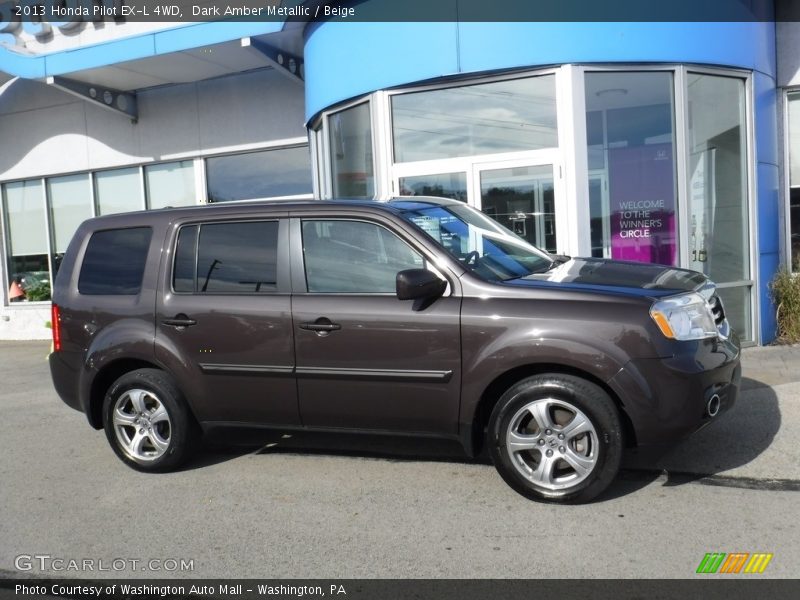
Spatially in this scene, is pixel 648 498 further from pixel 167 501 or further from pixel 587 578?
pixel 167 501

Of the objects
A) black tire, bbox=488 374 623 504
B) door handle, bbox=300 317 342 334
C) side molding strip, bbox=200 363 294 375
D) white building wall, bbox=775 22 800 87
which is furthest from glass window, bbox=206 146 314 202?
black tire, bbox=488 374 623 504

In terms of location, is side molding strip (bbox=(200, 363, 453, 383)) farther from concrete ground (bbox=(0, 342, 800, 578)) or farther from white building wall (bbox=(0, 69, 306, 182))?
white building wall (bbox=(0, 69, 306, 182))

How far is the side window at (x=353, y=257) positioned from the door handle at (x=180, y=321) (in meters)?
0.88

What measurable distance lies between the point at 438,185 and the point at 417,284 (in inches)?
193

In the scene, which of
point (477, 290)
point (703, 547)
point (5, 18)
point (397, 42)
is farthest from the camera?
point (5, 18)

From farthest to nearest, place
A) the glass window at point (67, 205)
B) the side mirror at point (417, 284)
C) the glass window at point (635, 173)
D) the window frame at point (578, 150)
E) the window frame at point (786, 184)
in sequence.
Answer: the glass window at point (67, 205)
the window frame at point (786, 184)
the glass window at point (635, 173)
the window frame at point (578, 150)
the side mirror at point (417, 284)

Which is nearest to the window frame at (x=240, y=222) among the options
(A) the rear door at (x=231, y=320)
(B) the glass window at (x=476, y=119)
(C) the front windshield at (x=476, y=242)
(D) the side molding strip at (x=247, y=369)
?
(A) the rear door at (x=231, y=320)

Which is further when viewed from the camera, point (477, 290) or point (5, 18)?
point (5, 18)

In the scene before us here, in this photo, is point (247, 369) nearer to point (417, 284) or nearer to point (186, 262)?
point (186, 262)

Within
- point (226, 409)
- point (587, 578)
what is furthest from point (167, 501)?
point (587, 578)

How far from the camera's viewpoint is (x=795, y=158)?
978cm

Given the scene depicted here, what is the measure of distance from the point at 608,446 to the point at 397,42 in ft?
19.4

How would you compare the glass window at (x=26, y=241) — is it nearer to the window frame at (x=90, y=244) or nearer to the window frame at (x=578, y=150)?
the window frame at (x=578, y=150)

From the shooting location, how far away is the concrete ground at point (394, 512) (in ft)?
12.3
